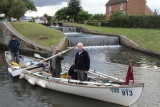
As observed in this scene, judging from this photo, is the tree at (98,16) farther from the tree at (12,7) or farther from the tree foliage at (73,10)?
the tree at (12,7)

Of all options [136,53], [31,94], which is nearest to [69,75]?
[31,94]

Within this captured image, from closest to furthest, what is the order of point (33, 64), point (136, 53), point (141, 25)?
point (33, 64)
point (136, 53)
point (141, 25)

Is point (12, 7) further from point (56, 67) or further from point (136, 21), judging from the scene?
point (56, 67)

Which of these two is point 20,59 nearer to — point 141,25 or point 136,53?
point 136,53

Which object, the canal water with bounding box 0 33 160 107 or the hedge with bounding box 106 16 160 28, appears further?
the hedge with bounding box 106 16 160 28

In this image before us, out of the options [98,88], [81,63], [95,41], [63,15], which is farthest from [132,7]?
[98,88]

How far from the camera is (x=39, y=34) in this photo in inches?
1753

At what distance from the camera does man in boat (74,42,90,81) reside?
61.3 feet

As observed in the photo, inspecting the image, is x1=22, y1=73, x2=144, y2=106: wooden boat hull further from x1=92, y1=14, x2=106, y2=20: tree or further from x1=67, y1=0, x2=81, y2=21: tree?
x1=92, y1=14, x2=106, y2=20: tree

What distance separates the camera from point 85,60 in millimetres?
18797

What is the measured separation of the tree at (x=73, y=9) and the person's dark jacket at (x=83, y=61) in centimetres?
6773

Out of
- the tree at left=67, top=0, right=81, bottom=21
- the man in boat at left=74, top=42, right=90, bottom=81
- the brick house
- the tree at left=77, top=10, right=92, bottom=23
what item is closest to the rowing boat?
the man in boat at left=74, top=42, right=90, bottom=81

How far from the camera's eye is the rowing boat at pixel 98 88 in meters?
17.1

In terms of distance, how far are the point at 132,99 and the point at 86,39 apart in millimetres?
29168
